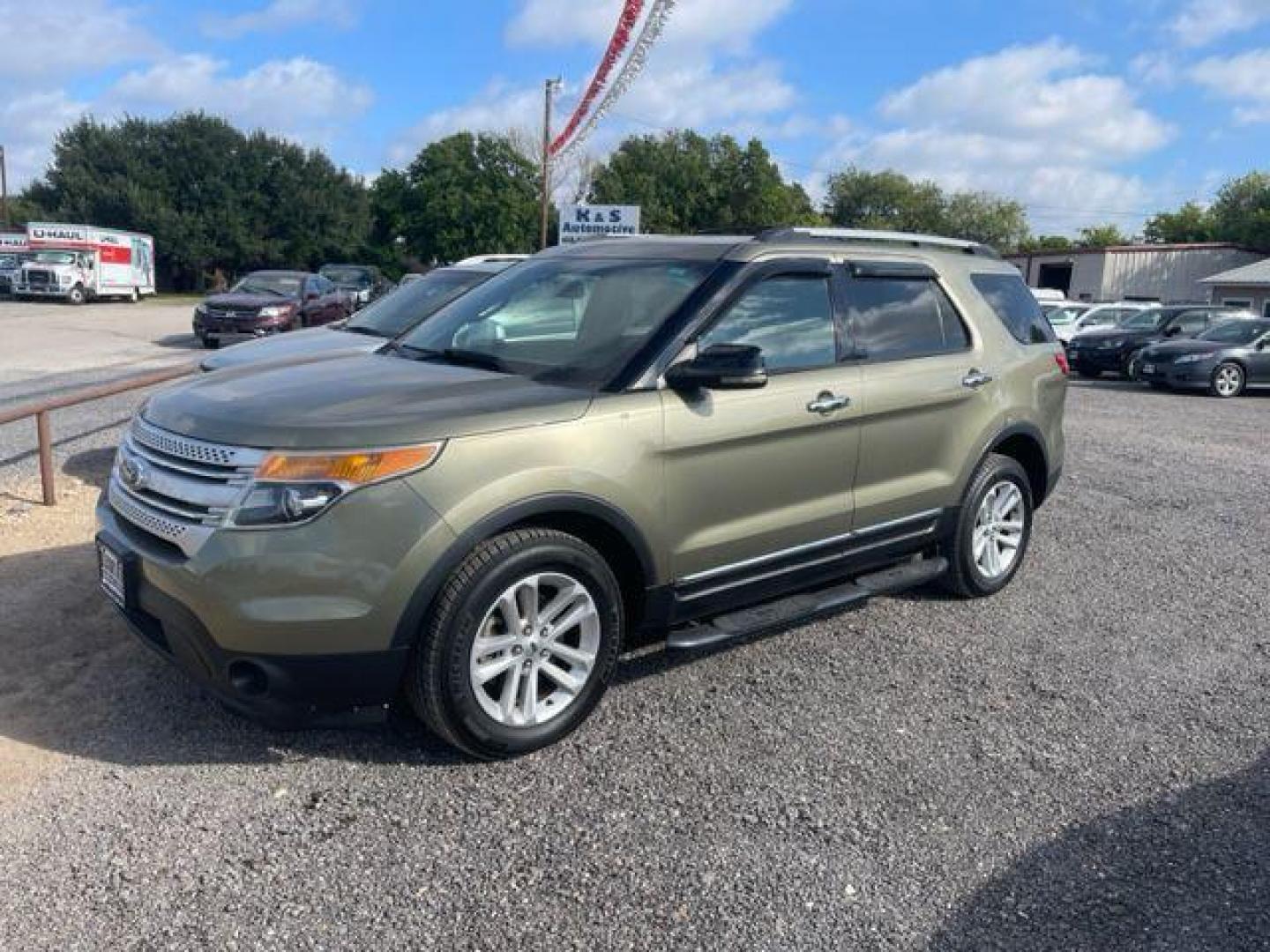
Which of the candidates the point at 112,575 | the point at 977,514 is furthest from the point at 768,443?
→ the point at 112,575

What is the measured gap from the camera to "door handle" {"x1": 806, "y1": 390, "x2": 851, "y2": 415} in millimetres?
4352

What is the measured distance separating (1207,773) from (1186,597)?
7.37 feet

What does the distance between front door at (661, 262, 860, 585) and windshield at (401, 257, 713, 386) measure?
27cm

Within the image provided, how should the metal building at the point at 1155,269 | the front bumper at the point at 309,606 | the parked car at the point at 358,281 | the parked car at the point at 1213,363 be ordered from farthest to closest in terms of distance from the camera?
the metal building at the point at 1155,269
the parked car at the point at 358,281
the parked car at the point at 1213,363
the front bumper at the point at 309,606

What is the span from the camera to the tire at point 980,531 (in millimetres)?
5250

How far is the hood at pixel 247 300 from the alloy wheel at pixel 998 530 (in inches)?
635

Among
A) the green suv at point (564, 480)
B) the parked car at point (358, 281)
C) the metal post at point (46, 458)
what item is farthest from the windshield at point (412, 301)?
the parked car at point (358, 281)

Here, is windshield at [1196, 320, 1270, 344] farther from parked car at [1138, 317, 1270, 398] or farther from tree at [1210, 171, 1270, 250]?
tree at [1210, 171, 1270, 250]

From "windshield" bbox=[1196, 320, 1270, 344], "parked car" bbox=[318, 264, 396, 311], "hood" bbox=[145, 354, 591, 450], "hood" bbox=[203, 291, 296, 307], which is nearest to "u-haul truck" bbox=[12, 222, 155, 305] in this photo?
"parked car" bbox=[318, 264, 396, 311]

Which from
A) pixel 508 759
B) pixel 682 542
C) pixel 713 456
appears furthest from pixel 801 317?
pixel 508 759

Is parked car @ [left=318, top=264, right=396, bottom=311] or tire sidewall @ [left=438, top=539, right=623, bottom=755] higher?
parked car @ [left=318, top=264, right=396, bottom=311]

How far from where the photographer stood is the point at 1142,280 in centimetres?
5062

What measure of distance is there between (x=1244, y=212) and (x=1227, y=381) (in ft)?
234

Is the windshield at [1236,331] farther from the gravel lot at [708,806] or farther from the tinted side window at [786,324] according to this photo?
the tinted side window at [786,324]
